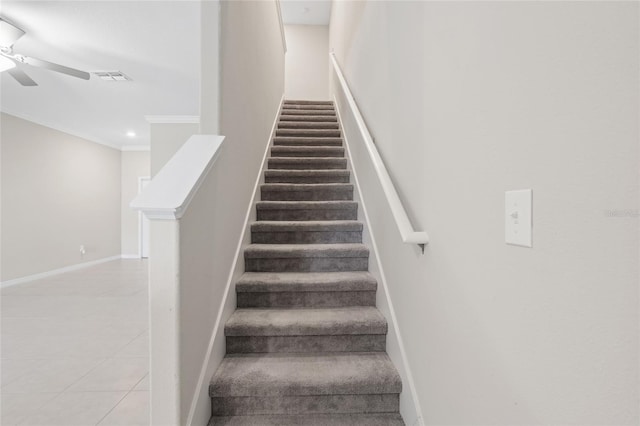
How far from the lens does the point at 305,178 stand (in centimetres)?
280

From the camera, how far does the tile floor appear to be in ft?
5.32

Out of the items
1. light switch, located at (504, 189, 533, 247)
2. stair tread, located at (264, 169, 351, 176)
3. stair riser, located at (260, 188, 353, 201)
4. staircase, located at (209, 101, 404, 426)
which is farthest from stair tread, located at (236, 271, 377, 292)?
stair tread, located at (264, 169, 351, 176)

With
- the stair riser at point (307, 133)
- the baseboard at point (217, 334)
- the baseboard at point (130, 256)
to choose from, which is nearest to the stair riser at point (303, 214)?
the baseboard at point (217, 334)

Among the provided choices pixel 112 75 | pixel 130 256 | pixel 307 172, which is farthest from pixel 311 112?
pixel 130 256

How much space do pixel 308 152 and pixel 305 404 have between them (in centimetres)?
235

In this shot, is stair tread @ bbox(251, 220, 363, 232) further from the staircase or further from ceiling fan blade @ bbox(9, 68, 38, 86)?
ceiling fan blade @ bbox(9, 68, 38, 86)

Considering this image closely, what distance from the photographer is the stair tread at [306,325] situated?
1525 millimetres

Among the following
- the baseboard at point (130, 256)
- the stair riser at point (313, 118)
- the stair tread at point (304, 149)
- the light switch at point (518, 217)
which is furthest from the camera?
the baseboard at point (130, 256)

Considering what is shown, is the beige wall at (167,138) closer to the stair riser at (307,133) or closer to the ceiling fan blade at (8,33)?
the stair riser at (307,133)

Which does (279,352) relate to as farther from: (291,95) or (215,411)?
(291,95)

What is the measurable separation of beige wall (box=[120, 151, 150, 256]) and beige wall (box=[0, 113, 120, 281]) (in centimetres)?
14

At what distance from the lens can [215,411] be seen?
1312mm

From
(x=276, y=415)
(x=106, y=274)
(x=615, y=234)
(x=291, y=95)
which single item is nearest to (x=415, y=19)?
(x=615, y=234)

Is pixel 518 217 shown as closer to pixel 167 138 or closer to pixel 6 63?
pixel 6 63
